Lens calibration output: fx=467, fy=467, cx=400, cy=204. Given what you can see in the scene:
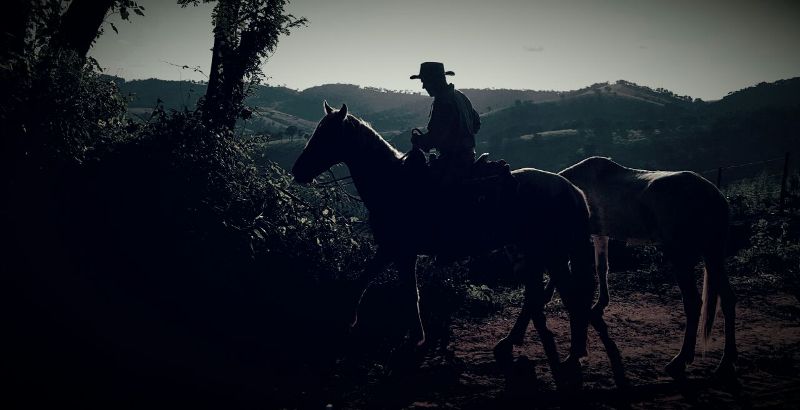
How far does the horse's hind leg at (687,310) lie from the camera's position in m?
5.48

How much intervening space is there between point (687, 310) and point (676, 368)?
0.77 m

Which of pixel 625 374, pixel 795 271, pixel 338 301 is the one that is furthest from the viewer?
pixel 795 271

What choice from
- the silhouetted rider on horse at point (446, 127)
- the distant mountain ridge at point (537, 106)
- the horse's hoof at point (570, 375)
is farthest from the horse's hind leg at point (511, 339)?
the distant mountain ridge at point (537, 106)

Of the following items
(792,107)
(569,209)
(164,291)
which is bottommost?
(164,291)

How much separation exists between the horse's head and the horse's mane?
0.51ft

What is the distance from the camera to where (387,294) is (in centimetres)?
827

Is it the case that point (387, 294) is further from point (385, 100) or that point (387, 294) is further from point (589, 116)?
point (385, 100)

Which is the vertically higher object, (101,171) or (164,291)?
(101,171)

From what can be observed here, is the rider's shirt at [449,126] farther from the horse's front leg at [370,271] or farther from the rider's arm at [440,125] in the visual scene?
the horse's front leg at [370,271]

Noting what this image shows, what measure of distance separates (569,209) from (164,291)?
536 cm

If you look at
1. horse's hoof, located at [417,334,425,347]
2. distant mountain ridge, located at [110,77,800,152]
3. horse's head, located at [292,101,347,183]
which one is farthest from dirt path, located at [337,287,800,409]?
distant mountain ridge, located at [110,77,800,152]

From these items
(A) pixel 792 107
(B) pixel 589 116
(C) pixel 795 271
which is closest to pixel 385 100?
(B) pixel 589 116

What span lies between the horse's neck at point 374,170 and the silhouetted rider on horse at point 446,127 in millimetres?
470

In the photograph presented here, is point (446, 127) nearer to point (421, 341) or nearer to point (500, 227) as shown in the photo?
point (500, 227)
